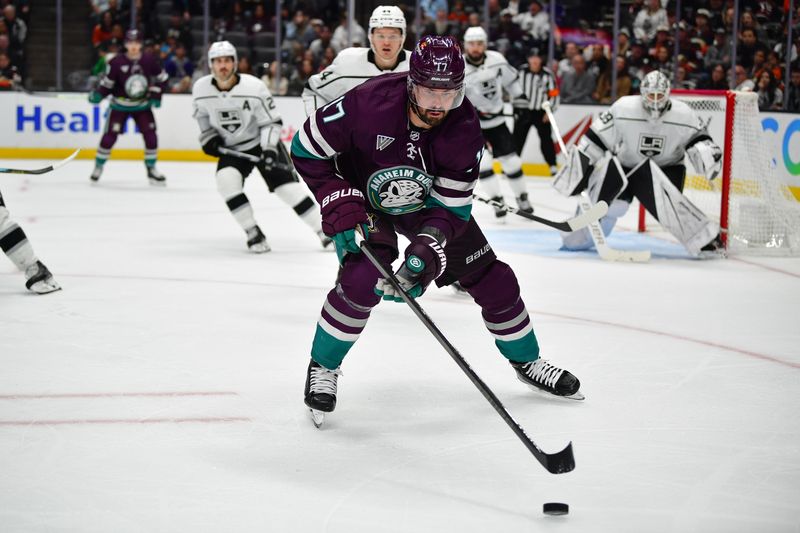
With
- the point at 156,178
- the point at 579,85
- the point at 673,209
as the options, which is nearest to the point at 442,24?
the point at 579,85

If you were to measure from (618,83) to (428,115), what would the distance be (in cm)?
844

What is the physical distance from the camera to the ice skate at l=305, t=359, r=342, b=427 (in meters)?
2.63

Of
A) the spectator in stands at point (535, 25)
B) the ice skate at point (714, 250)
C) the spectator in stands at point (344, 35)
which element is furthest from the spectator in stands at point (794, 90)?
the spectator in stands at point (344, 35)

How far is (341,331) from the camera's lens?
8.77ft

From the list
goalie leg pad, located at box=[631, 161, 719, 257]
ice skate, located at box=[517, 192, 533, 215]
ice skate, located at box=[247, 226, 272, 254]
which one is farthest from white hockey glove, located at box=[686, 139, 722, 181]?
ice skate, located at box=[247, 226, 272, 254]

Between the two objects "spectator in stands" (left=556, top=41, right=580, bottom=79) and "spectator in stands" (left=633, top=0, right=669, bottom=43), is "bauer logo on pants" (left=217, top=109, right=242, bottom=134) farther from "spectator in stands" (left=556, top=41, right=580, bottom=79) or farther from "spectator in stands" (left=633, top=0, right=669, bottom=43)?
"spectator in stands" (left=633, top=0, right=669, bottom=43)

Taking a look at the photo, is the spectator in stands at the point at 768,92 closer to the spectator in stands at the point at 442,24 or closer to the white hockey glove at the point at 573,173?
the spectator in stands at the point at 442,24

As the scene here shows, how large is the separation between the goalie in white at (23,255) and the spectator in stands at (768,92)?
659cm

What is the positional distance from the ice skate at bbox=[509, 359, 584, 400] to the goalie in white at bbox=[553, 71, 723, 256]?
2878 mm

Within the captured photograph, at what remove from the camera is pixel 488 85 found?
678 centimetres

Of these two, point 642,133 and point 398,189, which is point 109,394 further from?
point 642,133

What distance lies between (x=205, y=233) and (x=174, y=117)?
484cm

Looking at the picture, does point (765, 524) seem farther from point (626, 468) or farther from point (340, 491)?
point (340, 491)

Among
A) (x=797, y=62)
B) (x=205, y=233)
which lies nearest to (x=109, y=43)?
(x=205, y=233)
